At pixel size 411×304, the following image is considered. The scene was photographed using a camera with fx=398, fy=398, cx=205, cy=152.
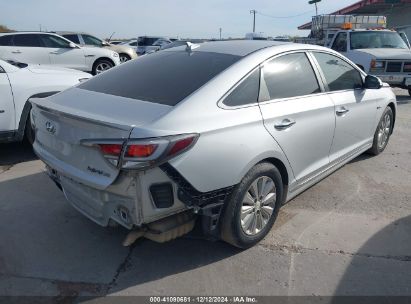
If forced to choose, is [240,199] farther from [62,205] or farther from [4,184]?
[4,184]

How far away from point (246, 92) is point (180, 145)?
0.86 metres

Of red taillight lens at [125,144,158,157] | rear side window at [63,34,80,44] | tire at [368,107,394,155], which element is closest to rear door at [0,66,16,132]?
red taillight lens at [125,144,158,157]

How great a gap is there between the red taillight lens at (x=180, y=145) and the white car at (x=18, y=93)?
135 inches

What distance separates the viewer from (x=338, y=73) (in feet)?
14.2

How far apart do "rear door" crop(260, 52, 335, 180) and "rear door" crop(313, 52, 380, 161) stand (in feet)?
0.64

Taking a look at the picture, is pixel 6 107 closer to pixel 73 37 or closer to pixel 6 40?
pixel 6 40

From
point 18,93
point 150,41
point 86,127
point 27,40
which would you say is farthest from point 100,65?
point 150,41

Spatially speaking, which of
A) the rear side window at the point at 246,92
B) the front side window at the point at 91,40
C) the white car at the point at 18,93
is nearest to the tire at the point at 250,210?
the rear side window at the point at 246,92

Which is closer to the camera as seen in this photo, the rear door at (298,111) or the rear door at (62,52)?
the rear door at (298,111)

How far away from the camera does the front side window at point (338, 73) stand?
13.4 feet

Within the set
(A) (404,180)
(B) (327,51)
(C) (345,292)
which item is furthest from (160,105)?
(A) (404,180)

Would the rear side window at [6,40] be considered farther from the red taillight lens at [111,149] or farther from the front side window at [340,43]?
the red taillight lens at [111,149]

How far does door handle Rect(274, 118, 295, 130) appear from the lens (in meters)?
3.22

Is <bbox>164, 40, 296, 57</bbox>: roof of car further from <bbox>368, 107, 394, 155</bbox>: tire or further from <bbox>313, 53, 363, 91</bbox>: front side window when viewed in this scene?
<bbox>368, 107, 394, 155</bbox>: tire
